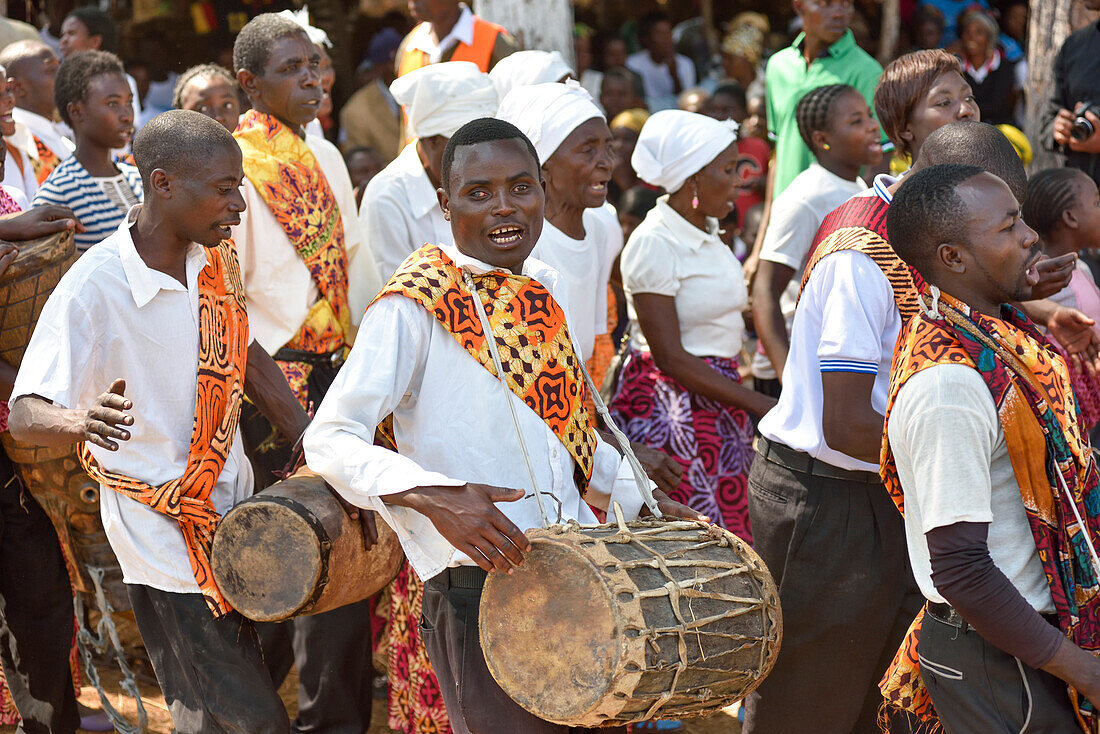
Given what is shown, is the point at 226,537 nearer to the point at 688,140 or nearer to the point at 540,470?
the point at 540,470

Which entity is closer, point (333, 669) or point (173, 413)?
point (173, 413)

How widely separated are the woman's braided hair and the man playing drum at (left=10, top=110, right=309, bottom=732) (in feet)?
9.75

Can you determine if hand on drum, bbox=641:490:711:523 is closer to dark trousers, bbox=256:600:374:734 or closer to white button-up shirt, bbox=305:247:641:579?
white button-up shirt, bbox=305:247:641:579

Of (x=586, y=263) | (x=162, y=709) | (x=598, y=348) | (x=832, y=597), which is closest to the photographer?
(x=832, y=597)

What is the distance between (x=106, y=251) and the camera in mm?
3596

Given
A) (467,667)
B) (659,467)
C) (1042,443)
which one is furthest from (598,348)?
(1042,443)

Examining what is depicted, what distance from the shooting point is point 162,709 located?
17.2 ft

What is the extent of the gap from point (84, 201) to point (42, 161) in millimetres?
1241

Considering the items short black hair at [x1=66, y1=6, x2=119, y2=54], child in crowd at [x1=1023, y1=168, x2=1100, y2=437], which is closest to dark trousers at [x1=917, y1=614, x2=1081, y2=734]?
child in crowd at [x1=1023, y1=168, x2=1100, y2=437]

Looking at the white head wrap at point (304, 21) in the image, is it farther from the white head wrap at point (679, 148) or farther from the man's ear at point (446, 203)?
the man's ear at point (446, 203)

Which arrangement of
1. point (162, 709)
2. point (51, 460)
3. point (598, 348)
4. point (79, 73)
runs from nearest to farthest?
point (51, 460), point (79, 73), point (162, 709), point (598, 348)

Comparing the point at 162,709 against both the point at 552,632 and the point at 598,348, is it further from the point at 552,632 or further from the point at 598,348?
the point at 552,632

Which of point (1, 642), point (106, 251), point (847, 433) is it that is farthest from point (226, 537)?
point (847, 433)

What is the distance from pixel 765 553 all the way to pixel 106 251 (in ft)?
7.05
